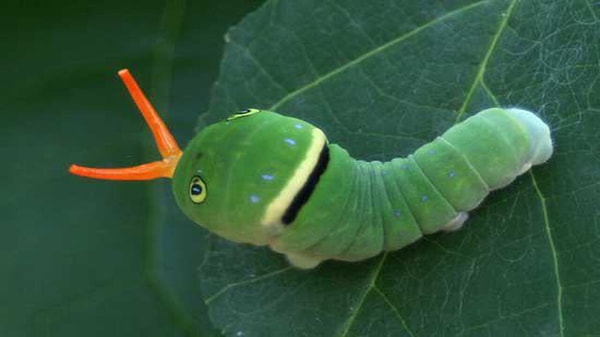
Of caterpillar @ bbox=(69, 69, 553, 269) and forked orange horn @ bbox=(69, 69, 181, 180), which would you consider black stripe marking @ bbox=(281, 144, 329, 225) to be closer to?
caterpillar @ bbox=(69, 69, 553, 269)

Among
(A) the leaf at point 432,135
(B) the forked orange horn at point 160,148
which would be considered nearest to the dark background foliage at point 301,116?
(A) the leaf at point 432,135

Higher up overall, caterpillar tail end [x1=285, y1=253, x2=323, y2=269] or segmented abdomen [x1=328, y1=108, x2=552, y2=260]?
segmented abdomen [x1=328, y1=108, x2=552, y2=260]

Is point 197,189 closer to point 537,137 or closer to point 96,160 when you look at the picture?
point 537,137

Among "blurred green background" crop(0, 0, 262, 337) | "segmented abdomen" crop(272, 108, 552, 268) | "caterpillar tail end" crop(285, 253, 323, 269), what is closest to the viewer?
"segmented abdomen" crop(272, 108, 552, 268)

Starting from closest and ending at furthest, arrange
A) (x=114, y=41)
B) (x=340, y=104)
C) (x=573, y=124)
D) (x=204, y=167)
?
(x=204, y=167) < (x=573, y=124) < (x=340, y=104) < (x=114, y=41)

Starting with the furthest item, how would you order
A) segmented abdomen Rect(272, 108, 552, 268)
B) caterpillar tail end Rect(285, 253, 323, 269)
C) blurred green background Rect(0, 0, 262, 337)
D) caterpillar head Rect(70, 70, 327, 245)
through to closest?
blurred green background Rect(0, 0, 262, 337), caterpillar tail end Rect(285, 253, 323, 269), segmented abdomen Rect(272, 108, 552, 268), caterpillar head Rect(70, 70, 327, 245)

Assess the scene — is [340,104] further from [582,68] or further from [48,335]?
[48,335]

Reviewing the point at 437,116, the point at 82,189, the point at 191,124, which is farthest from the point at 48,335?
the point at 437,116

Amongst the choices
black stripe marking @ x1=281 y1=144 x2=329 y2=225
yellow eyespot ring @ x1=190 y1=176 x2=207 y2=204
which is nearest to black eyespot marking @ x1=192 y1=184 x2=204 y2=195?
yellow eyespot ring @ x1=190 y1=176 x2=207 y2=204

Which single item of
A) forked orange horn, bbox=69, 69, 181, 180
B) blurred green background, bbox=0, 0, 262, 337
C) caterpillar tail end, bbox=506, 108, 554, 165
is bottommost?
blurred green background, bbox=0, 0, 262, 337
